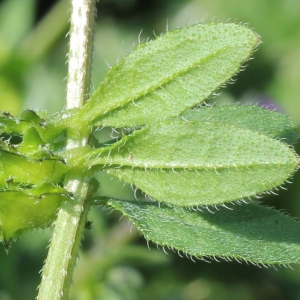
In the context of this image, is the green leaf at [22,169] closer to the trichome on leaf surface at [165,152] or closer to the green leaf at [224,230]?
the trichome on leaf surface at [165,152]

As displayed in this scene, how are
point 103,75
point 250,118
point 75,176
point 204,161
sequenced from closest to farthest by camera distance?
point 204,161
point 75,176
point 250,118
point 103,75

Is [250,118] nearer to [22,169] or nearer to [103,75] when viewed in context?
[22,169]

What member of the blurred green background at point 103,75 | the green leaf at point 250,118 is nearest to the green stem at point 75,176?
the green leaf at point 250,118

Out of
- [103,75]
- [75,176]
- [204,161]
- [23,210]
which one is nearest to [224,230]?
[204,161]

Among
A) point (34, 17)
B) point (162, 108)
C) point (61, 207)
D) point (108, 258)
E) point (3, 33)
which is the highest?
point (34, 17)

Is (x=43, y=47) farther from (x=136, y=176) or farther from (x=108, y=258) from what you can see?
(x=136, y=176)

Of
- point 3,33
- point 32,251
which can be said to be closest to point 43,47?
point 3,33
